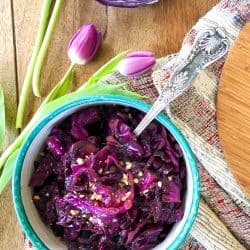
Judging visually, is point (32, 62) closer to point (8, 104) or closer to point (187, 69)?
point (8, 104)

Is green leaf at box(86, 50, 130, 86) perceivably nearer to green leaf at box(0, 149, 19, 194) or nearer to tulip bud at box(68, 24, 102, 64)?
tulip bud at box(68, 24, 102, 64)

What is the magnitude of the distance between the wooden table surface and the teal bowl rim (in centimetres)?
14

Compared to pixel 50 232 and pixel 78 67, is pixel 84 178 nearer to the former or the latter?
pixel 50 232

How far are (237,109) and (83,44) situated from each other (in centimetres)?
22

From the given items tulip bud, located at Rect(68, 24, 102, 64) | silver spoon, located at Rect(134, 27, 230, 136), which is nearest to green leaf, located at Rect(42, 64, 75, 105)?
tulip bud, located at Rect(68, 24, 102, 64)

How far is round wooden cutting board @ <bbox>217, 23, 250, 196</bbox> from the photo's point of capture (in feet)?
2.77

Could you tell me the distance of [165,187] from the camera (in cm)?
72

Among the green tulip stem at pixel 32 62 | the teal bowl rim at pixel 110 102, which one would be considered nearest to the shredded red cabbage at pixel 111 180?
the teal bowl rim at pixel 110 102

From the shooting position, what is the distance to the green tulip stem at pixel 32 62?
0.85 m

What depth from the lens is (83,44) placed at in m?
0.83

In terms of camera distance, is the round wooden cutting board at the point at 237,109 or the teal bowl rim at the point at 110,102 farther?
the round wooden cutting board at the point at 237,109

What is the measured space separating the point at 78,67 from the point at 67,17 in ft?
0.24

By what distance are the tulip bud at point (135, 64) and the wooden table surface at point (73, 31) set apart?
60 mm

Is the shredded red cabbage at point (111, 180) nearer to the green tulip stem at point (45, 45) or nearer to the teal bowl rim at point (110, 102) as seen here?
the teal bowl rim at point (110, 102)
